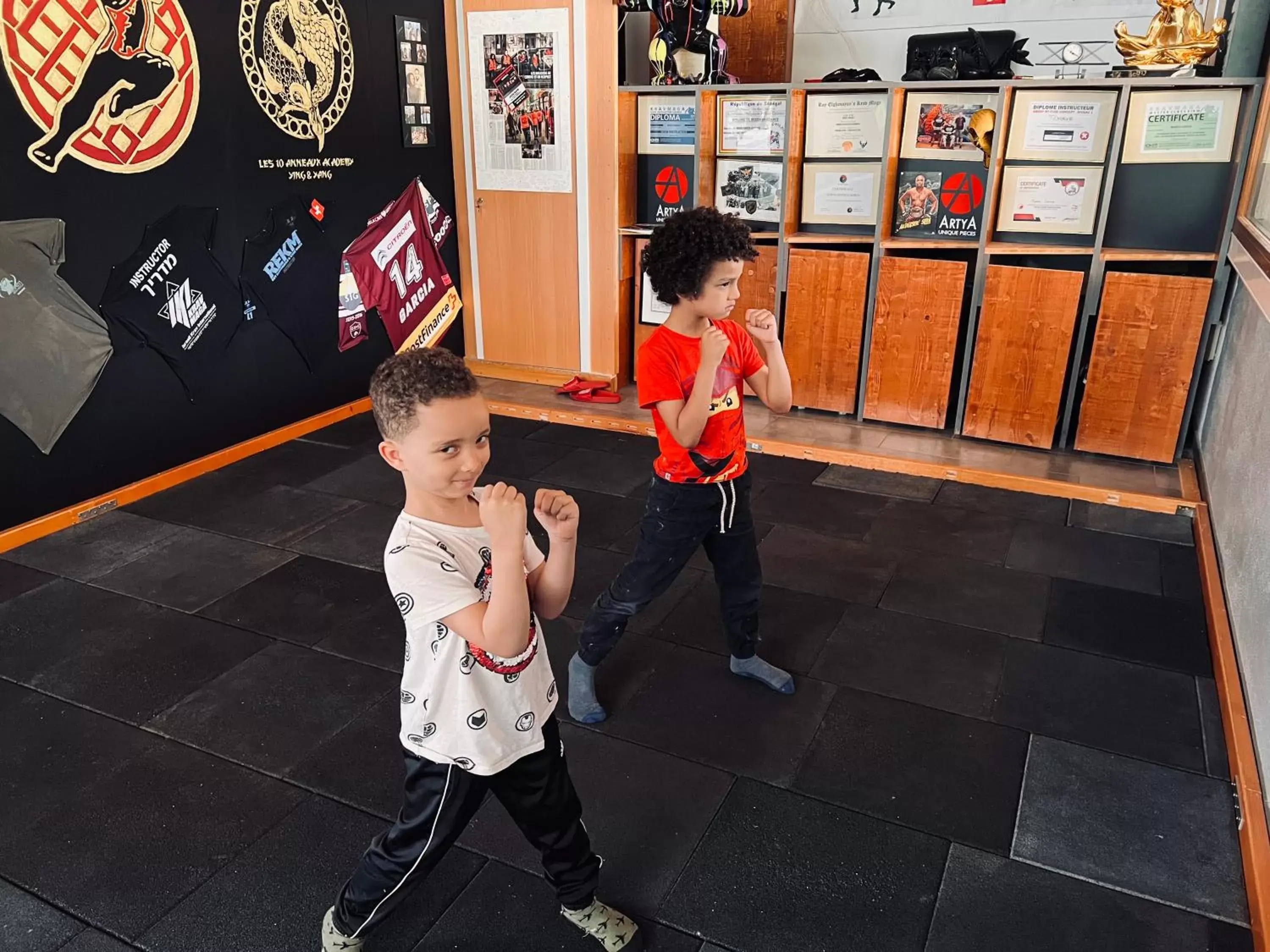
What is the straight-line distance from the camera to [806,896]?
1922 millimetres

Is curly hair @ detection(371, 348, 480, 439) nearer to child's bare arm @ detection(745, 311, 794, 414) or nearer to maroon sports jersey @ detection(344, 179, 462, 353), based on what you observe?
child's bare arm @ detection(745, 311, 794, 414)

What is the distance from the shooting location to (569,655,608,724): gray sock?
2.48 metres

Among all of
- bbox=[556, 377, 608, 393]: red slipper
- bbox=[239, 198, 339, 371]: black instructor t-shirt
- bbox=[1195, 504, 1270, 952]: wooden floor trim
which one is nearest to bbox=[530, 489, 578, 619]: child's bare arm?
bbox=[1195, 504, 1270, 952]: wooden floor trim

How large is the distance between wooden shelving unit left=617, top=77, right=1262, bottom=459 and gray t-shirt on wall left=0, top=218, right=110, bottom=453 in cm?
272

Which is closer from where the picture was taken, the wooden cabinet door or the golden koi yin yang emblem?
the golden koi yin yang emblem

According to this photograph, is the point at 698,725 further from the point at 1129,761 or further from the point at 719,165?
the point at 719,165

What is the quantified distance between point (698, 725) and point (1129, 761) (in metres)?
1.09

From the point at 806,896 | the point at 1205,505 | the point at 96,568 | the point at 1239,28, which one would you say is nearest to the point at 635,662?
the point at 806,896

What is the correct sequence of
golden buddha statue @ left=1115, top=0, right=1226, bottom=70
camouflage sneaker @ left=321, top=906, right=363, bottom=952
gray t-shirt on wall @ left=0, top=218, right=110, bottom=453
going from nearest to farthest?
1. camouflage sneaker @ left=321, top=906, right=363, bottom=952
2. gray t-shirt on wall @ left=0, top=218, right=110, bottom=453
3. golden buddha statue @ left=1115, top=0, right=1226, bottom=70

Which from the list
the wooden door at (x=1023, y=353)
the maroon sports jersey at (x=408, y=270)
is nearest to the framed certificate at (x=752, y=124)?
the wooden door at (x=1023, y=353)

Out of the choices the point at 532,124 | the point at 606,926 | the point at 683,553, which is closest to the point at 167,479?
the point at 532,124

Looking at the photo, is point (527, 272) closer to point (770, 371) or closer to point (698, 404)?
point (770, 371)

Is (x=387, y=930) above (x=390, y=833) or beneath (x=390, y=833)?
beneath

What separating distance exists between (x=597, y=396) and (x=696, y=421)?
10.7 feet
